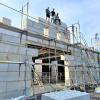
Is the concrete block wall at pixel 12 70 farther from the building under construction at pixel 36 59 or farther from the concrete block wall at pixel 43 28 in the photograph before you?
the concrete block wall at pixel 43 28

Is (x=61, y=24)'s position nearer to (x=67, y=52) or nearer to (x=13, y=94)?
(x=67, y=52)

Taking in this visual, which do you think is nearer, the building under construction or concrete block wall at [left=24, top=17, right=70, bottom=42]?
the building under construction

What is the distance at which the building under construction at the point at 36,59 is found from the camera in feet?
17.4

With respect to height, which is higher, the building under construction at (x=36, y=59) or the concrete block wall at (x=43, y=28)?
the concrete block wall at (x=43, y=28)

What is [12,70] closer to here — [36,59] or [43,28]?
[43,28]

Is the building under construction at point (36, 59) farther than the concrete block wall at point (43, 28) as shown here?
No

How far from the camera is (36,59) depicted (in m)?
11.3

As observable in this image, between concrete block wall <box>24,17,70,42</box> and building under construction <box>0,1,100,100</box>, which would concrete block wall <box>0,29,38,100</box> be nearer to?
building under construction <box>0,1,100,100</box>

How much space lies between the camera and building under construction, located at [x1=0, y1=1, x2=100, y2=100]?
5.31 meters

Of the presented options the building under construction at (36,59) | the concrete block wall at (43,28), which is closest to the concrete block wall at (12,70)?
the building under construction at (36,59)

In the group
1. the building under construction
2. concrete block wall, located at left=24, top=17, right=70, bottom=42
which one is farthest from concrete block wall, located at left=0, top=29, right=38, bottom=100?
concrete block wall, located at left=24, top=17, right=70, bottom=42

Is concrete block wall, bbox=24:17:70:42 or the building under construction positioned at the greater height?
concrete block wall, bbox=24:17:70:42

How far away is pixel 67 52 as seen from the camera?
28.6 ft

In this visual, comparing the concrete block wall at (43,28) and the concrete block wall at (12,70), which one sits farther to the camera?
the concrete block wall at (43,28)
